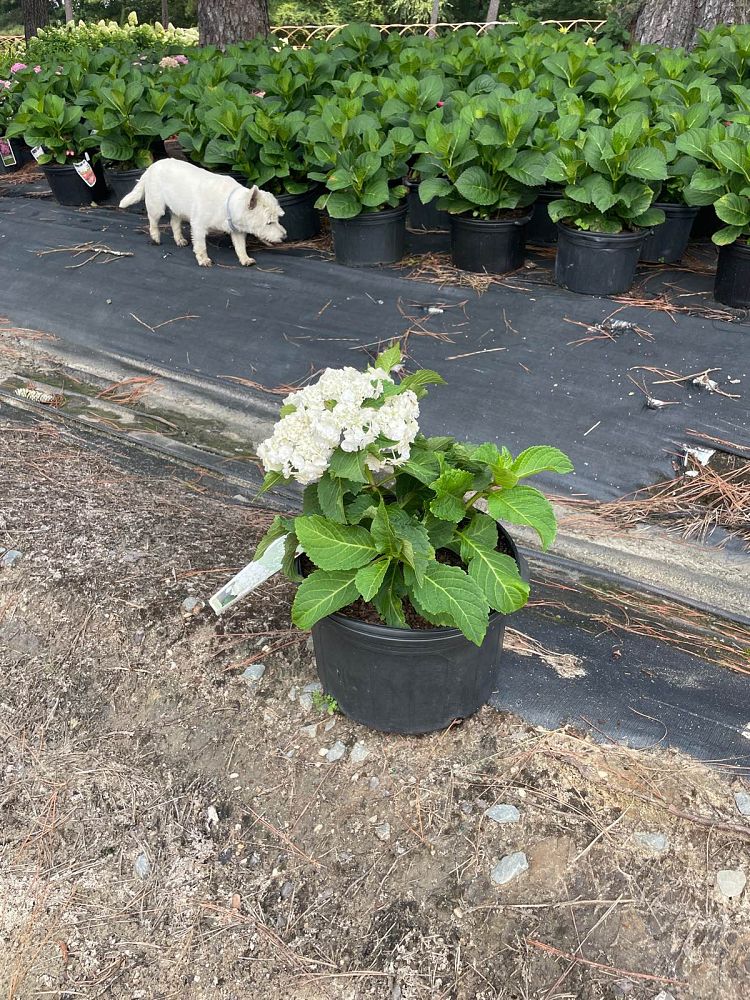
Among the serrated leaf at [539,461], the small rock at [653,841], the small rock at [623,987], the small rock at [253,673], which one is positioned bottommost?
the small rock at [623,987]

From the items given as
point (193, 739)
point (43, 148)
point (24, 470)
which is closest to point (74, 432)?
point (24, 470)

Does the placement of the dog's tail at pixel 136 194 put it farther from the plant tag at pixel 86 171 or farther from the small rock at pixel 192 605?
the small rock at pixel 192 605

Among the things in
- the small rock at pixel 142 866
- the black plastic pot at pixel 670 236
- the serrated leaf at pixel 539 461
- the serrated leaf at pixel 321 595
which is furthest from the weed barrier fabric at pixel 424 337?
the small rock at pixel 142 866

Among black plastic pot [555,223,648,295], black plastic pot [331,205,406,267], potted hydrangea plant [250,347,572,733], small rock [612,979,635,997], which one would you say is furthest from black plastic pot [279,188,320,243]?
small rock [612,979,635,997]

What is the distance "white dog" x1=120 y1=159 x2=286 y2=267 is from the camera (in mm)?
4637

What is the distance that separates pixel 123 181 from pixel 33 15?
10979mm

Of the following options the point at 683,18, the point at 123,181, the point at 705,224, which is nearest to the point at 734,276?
the point at 705,224

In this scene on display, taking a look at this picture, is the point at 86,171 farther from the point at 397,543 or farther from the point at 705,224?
the point at 397,543

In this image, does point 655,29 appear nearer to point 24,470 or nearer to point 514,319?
point 514,319

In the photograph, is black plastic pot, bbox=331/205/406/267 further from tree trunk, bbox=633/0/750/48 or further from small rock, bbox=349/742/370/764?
tree trunk, bbox=633/0/750/48

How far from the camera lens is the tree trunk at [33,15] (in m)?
14.1

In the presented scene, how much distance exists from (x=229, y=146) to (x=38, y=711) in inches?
167

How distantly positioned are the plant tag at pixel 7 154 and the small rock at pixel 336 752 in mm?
7034

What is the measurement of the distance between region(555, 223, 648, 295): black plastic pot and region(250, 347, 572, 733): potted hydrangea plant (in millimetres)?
2576
